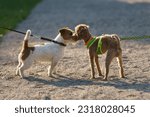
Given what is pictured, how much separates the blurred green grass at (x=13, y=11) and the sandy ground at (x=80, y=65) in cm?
33

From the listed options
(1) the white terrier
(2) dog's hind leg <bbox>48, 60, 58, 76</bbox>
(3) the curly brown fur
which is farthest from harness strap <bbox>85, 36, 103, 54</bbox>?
(2) dog's hind leg <bbox>48, 60, 58, 76</bbox>

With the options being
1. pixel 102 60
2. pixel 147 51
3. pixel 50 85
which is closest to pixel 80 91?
pixel 50 85

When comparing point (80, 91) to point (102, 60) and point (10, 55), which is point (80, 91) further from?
point (10, 55)

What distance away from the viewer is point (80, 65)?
10672 mm

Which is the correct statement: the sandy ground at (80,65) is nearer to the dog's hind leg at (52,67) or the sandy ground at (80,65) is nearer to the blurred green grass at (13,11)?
the dog's hind leg at (52,67)

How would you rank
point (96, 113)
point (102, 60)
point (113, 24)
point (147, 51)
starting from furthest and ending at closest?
point (113, 24), point (147, 51), point (102, 60), point (96, 113)

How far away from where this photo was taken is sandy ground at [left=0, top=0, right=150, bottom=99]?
855cm

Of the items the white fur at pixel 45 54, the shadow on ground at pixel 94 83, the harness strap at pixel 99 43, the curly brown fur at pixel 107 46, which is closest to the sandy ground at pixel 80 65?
the shadow on ground at pixel 94 83

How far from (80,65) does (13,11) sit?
31.9 feet

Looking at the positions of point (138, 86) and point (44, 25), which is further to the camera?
point (44, 25)

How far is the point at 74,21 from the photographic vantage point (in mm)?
17281

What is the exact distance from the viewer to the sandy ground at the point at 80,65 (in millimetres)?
8547

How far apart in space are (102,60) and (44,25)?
6133 millimetres

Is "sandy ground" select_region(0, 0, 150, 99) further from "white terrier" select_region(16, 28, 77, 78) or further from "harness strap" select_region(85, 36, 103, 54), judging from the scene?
"harness strap" select_region(85, 36, 103, 54)
